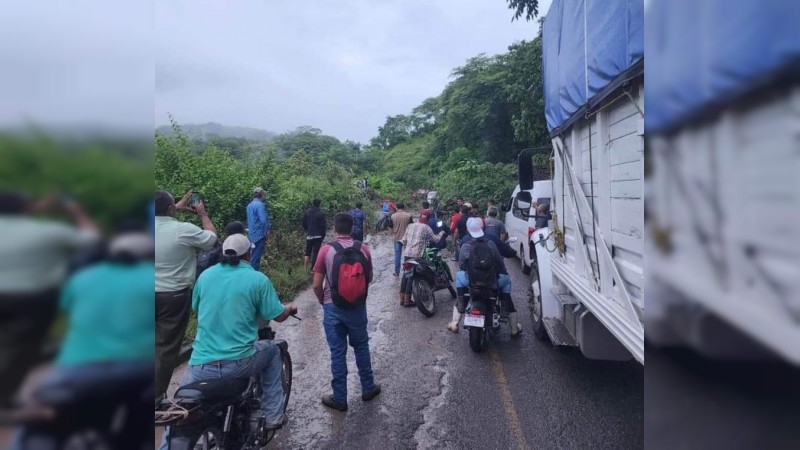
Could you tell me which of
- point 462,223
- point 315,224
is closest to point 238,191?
point 315,224

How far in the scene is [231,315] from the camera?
2996mm

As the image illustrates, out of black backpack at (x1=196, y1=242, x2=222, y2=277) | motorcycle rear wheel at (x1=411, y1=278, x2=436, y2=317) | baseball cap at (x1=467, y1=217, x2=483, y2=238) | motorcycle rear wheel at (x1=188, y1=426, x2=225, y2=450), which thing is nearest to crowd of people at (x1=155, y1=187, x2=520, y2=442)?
motorcycle rear wheel at (x1=188, y1=426, x2=225, y2=450)

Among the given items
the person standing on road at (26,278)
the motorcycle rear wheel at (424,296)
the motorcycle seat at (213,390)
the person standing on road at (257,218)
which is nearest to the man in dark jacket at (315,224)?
the person standing on road at (257,218)

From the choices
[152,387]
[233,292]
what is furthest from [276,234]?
[152,387]

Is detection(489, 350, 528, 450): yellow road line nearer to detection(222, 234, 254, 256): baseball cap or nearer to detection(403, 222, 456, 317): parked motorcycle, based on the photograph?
detection(403, 222, 456, 317): parked motorcycle

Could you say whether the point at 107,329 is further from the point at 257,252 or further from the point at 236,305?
the point at 257,252

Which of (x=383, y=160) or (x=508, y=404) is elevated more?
(x=383, y=160)

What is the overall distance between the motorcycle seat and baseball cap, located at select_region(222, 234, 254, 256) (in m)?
0.78

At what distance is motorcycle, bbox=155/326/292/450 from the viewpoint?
8.36 feet

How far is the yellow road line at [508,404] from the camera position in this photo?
11.9 feet

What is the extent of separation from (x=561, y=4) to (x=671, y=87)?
3.87 metres

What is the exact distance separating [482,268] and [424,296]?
76.2 inches

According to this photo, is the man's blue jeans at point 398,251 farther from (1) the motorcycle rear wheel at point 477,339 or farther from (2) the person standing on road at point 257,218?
(1) the motorcycle rear wheel at point 477,339

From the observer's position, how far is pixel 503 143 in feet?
71.7
